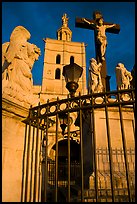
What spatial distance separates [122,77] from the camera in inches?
301

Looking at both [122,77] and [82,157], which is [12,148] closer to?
[82,157]

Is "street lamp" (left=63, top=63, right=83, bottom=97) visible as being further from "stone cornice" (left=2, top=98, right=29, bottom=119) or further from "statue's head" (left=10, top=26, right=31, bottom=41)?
"statue's head" (left=10, top=26, right=31, bottom=41)

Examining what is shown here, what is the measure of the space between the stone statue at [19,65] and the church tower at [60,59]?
116 feet

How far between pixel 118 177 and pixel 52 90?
38049 millimetres

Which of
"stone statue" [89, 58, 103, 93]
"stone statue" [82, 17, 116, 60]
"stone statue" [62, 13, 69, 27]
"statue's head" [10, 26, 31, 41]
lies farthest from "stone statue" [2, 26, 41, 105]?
"stone statue" [62, 13, 69, 27]

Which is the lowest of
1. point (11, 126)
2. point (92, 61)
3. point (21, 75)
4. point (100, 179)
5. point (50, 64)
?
point (100, 179)

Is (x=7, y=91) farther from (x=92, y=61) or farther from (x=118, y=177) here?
(x=92, y=61)

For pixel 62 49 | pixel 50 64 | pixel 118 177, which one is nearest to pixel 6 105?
pixel 118 177

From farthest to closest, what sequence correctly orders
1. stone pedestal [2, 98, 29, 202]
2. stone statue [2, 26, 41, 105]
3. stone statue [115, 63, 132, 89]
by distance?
stone statue [115, 63, 132, 89] < stone statue [2, 26, 41, 105] < stone pedestal [2, 98, 29, 202]

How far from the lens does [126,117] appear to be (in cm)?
632

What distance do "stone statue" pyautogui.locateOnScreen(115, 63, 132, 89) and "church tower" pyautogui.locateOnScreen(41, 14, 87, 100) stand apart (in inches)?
1271

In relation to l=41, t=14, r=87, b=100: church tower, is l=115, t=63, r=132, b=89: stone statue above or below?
below

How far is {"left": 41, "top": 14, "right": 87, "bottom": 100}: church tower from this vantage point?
42.5 metres

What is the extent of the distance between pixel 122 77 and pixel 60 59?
41.4 meters
